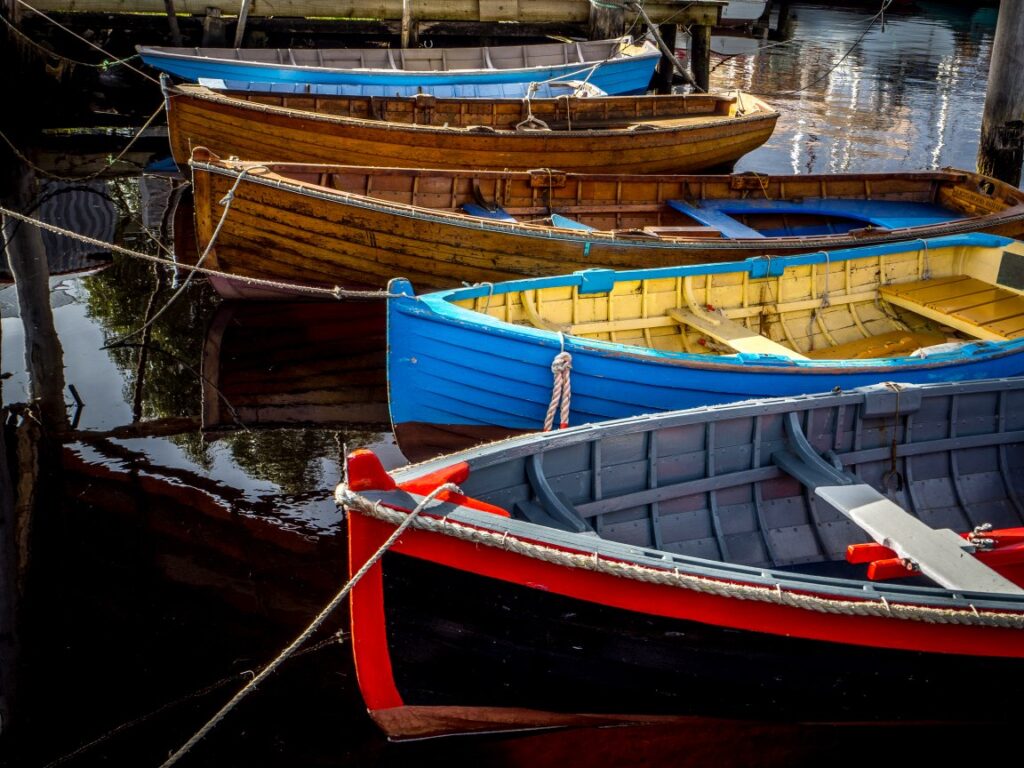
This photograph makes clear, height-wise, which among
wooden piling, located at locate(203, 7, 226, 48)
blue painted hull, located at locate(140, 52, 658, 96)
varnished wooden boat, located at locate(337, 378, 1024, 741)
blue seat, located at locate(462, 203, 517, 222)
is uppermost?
wooden piling, located at locate(203, 7, 226, 48)

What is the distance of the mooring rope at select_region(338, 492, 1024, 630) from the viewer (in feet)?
14.2

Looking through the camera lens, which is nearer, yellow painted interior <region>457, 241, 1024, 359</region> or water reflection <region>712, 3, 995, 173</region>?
Answer: yellow painted interior <region>457, 241, 1024, 359</region>

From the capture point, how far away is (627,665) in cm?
478

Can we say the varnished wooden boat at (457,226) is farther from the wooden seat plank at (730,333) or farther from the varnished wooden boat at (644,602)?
the varnished wooden boat at (644,602)

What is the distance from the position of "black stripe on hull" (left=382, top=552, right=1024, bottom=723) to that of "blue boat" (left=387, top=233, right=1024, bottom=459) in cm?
242

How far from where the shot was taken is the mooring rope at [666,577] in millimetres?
4332

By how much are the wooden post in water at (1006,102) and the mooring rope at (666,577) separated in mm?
10709

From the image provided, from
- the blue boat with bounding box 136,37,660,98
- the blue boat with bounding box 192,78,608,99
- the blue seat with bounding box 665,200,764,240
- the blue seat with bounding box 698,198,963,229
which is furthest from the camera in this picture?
the blue boat with bounding box 136,37,660,98

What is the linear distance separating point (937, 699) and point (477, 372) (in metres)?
3.50

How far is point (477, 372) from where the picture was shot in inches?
279

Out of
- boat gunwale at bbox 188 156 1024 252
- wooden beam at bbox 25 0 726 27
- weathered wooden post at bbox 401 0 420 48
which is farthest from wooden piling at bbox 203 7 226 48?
boat gunwale at bbox 188 156 1024 252

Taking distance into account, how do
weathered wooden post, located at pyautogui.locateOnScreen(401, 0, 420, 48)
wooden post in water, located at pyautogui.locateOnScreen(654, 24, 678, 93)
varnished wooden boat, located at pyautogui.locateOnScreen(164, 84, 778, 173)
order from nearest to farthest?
varnished wooden boat, located at pyautogui.locateOnScreen(164, 84, 778, 173)
weathered wooden post, located at pyautogui.locateOnScreen(401, 0, 420, 48)
wooden post in water, located at pyautogui.locateOnScreen(654, 24, 678, 93)

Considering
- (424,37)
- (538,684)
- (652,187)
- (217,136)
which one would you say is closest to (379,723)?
(538,684)

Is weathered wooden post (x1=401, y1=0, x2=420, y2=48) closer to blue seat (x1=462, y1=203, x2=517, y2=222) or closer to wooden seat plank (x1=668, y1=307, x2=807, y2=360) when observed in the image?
blue seat (x1=462, y1=203, x2=517, y2=222)
